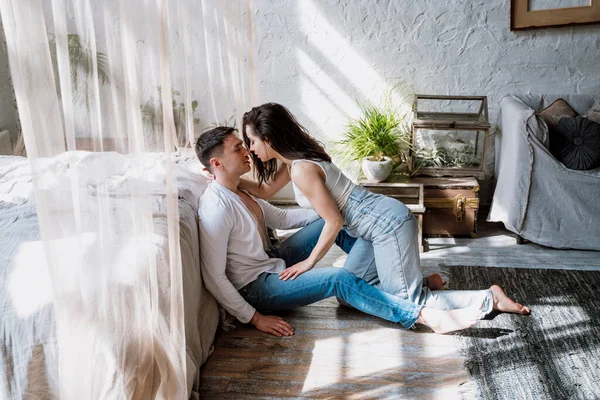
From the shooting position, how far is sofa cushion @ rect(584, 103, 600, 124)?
3.63m

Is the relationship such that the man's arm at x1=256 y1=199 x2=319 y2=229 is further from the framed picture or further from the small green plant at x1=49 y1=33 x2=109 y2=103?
the framed picture

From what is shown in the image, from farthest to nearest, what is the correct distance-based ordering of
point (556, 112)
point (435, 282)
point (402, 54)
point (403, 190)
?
point (402, 54)
point (556, 112)
point (403, 190)
point (435, 282)

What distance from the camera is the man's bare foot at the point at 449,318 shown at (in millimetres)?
2504

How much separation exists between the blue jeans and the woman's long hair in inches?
11.1

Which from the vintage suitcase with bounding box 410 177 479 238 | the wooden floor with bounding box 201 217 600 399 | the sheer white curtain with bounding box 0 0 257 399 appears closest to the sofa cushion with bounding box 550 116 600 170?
the vintage suitcase with bounding box 410 177 479 238

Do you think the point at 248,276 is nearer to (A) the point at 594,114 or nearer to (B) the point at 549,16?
(A) the point at 594,114

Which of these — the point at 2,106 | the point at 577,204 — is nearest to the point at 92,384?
the point at 2,106

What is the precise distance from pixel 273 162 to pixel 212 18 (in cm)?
74

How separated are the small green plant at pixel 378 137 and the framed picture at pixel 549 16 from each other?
94 cm

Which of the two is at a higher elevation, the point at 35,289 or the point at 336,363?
the point at 35,289

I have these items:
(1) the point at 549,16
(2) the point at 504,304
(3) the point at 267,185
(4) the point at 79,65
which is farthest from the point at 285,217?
(1) the point at 549,16

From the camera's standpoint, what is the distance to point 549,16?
3838 mm

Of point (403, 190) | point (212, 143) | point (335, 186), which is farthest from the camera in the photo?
point (403, 190)

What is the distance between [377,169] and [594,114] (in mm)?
1354
